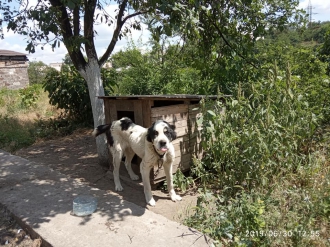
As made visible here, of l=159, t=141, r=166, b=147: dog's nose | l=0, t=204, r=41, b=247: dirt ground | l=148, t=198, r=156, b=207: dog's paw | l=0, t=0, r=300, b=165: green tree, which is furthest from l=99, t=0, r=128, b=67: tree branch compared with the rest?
l=0, t=204, r=41, b=247: dirt ground

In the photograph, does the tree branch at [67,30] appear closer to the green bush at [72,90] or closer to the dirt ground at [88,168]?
the dirt ground at [88,168]

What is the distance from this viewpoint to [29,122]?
9789 millimetres

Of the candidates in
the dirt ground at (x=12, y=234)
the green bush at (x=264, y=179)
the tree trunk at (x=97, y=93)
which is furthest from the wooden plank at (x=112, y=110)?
the dirt ground at (x=12, y=234)

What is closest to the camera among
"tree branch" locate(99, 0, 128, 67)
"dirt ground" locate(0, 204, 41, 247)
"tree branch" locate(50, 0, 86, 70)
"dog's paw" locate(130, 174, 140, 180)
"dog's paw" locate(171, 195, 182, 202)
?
"dirt ground" locate(0, 204, 41, 247)

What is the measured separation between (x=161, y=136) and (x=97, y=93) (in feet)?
8.01

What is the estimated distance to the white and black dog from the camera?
360 cm

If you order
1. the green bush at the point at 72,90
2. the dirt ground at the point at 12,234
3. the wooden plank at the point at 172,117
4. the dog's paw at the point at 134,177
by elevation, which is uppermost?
the green bush at the point at 72,90

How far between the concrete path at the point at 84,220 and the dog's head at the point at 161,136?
0.81 metres

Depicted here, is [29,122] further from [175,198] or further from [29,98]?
[175,198]

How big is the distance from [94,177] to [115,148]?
1122 millimetres

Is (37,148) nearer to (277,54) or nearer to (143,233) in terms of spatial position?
(143,233)

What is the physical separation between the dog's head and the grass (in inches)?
216

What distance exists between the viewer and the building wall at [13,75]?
22359 millimetres

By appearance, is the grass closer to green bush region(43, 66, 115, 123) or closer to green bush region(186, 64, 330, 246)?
green bush region(43, 66, 115, 123)
